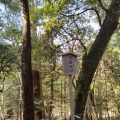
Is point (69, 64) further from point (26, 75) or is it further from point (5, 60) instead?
point (5, 60)

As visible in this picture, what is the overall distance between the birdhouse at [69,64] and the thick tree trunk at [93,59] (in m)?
0.76

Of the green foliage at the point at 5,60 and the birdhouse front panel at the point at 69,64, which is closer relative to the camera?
the birdhouse front panel at the point at 69,64

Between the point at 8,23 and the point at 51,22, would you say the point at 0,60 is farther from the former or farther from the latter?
the point at 8,23

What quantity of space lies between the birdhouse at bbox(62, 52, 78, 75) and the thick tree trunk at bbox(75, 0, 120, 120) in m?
0.76

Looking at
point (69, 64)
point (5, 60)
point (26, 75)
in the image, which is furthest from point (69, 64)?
point (5, 60)

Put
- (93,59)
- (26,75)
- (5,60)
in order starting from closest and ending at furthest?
(26,75) < (5,60) < (93,59)

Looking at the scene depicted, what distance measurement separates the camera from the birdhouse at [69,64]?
3.47 m

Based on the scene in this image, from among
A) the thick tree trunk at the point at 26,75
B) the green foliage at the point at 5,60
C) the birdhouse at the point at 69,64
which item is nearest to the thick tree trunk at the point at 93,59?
the birdhouse at the point at 69,64

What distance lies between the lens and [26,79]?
3920mm

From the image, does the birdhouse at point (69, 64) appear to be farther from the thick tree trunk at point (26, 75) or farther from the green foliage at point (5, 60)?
the green foliage at point (5, 60)

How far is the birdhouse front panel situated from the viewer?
347cm

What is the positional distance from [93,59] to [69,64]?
92cm

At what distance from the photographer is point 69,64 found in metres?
3.51

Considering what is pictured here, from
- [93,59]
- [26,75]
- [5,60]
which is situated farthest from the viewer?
[93,59]
